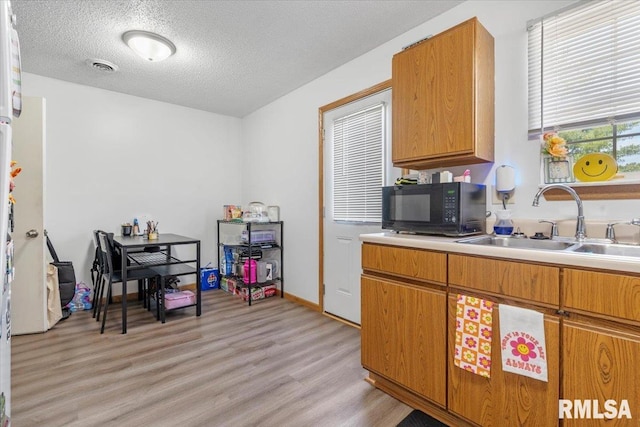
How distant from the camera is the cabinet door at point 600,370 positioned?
1.05m

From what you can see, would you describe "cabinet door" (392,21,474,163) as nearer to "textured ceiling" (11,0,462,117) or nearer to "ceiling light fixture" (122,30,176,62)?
"textured ceiling" (11,0,462,117)

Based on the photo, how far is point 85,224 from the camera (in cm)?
356

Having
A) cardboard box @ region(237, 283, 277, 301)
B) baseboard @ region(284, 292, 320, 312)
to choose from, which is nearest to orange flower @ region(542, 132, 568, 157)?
baseboard @ region(284, 292, 320, 312)

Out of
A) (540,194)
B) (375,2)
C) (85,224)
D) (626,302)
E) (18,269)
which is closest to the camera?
(626,302)

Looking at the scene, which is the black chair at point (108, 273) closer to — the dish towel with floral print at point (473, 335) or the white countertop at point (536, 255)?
the white countertop at point (536, 255)

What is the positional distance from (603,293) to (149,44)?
10.6 ft

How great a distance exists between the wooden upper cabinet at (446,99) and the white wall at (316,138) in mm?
112

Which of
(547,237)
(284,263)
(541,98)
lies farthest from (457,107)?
(284,263)

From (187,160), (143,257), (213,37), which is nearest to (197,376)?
(143,257)

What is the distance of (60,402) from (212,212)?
2.94 metres

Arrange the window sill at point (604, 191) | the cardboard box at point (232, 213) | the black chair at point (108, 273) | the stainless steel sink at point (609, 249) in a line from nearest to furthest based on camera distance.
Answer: the stainless steel sink at point (609, 249)
the window sill at point (604, 191)
the black chair at point (108, 273)
the cardboard box at point (232, 213)

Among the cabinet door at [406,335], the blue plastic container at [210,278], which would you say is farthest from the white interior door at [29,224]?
the cabinet door at [406,335]

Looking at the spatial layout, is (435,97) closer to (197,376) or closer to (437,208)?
(437,208)

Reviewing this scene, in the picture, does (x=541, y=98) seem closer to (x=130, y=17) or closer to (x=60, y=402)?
(x=130, y=17)
